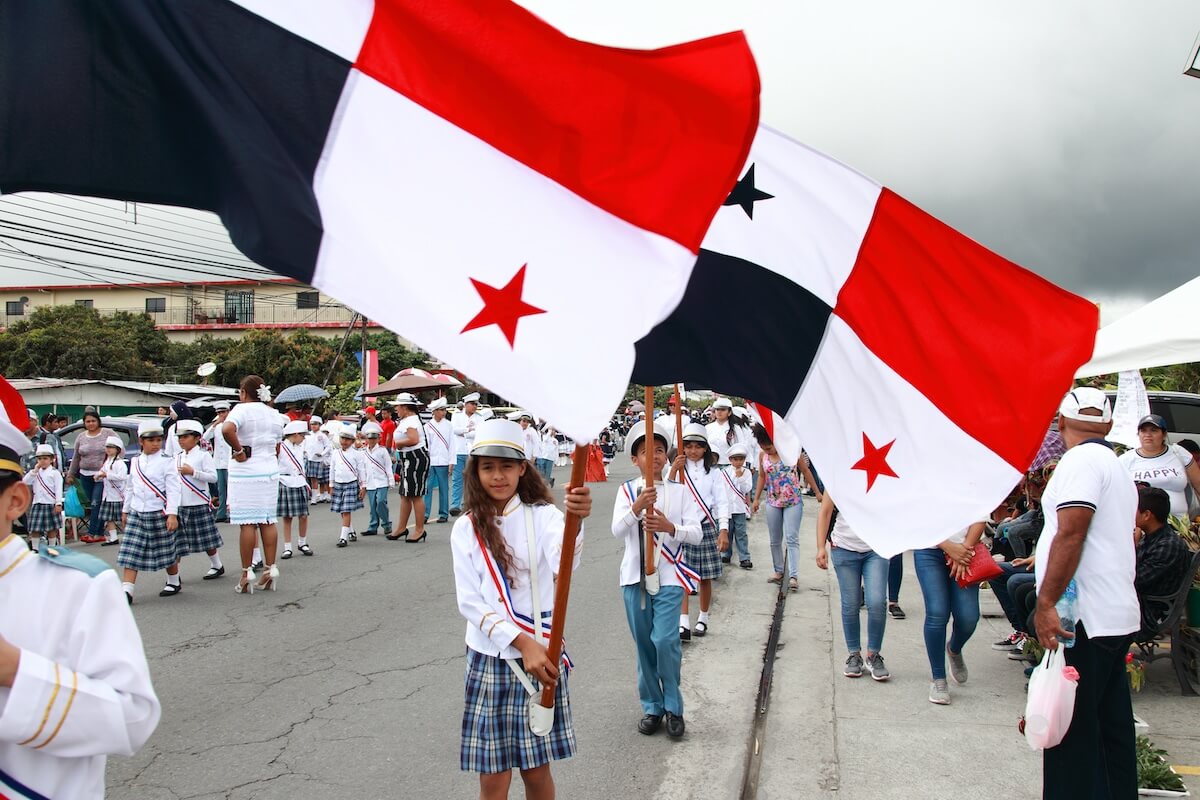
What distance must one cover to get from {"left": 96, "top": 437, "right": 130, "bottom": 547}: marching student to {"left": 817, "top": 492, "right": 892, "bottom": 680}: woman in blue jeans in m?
10.9

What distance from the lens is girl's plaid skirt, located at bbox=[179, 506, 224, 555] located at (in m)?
9.49

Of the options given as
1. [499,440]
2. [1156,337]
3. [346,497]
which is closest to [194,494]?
[346,497]

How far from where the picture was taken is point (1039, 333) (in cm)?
351

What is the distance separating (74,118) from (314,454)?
15.9 m

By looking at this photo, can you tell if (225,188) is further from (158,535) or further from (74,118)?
(158,535)

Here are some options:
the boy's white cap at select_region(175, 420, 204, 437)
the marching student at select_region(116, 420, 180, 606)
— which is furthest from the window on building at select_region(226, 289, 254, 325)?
the marching student at select_region(116, 420, 180, 606)

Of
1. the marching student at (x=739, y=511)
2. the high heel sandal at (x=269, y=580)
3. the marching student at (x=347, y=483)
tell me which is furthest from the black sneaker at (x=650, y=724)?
the marching student at (x=347, y=483)

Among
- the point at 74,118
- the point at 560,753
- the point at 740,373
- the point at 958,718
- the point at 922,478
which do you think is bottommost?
the point at 958,718

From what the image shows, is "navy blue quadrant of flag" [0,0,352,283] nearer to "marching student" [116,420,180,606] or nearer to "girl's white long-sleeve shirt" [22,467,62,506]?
"marching student" [116,420,180,606]

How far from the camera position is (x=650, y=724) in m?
5.41

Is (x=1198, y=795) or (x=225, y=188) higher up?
(x=225, y=188)

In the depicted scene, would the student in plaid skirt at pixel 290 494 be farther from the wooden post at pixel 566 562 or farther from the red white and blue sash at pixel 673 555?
the wooden post at pixel 566 562

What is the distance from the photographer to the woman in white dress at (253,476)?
359 inches

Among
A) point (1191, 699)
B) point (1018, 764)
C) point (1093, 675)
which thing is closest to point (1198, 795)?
point (1018, 764)
